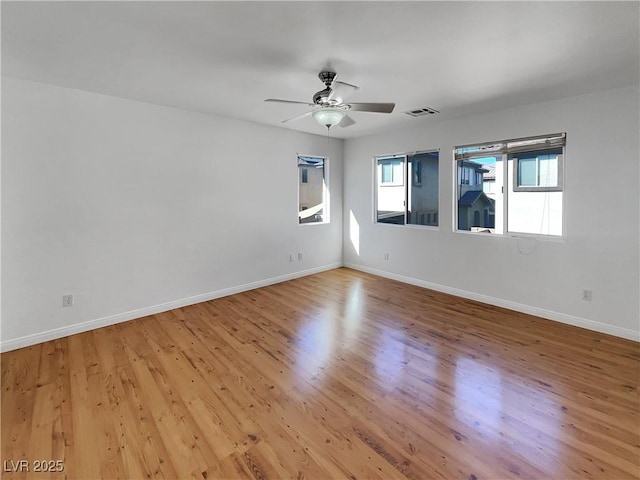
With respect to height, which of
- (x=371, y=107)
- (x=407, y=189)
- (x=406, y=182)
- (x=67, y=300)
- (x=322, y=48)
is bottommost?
(x=67, y=300)

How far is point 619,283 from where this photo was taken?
3.17 meters

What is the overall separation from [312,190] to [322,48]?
135 inches

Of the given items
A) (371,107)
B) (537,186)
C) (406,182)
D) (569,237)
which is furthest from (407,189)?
(371,107)

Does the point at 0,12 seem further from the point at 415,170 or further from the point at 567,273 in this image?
the point at 567,273

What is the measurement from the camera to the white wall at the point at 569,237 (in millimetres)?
3102

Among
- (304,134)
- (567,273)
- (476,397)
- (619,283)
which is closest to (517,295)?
(567,273)

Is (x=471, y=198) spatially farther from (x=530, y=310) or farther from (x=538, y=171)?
(x=530, y=310)

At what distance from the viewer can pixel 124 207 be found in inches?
139

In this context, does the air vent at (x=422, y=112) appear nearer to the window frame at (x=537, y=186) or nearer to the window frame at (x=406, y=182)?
the window frame at (x=406, y=182)

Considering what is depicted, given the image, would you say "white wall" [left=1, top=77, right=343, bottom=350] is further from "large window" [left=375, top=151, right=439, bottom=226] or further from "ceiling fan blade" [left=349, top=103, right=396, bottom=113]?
"ceiling fan blade" [left=349, top=103, right=396, bottom=113]

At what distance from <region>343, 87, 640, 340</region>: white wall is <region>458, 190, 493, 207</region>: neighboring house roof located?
16cm

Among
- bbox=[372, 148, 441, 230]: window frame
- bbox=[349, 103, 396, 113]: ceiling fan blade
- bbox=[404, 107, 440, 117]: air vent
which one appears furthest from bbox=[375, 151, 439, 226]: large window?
bbox=[349, 103, 396, 113]: ceiling fan blade

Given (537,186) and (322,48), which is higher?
(322,48)

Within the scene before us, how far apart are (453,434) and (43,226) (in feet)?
13.0
